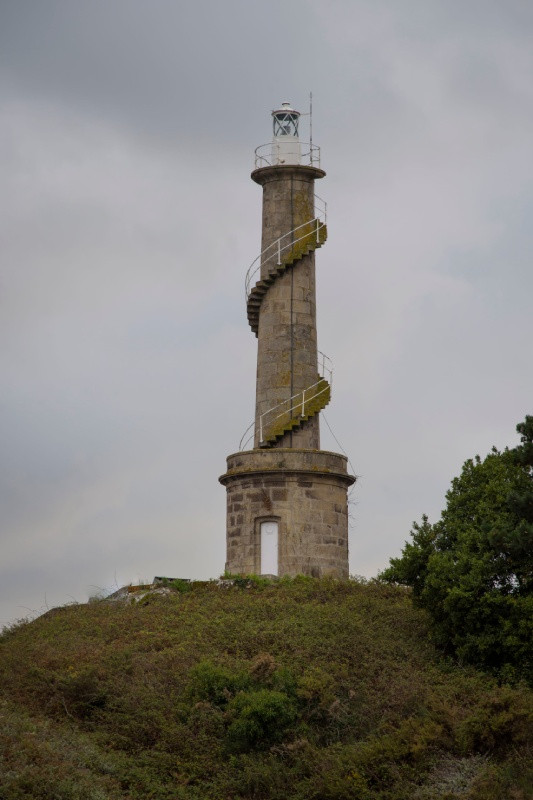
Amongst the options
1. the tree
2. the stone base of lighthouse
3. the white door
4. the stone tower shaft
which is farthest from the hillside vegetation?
the stone tower shaft

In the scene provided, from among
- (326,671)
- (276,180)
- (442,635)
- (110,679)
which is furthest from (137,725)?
(276,180)

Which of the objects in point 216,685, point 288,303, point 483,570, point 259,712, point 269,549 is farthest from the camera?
point 288,303

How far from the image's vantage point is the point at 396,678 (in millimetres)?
25906

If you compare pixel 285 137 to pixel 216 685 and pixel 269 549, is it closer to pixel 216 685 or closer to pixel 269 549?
pixel 269 549

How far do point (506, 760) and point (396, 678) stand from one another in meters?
3.77

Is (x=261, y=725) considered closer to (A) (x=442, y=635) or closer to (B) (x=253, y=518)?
(A) (x=442, y=635)

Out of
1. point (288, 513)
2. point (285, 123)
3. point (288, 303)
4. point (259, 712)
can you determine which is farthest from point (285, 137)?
point (259, 712)

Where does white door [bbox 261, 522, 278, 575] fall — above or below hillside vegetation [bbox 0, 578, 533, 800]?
above

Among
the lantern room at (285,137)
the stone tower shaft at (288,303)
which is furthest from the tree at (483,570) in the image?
the lantern room at (285,137)

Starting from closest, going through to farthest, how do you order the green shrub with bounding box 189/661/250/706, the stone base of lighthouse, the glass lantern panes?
the green shrub with bounding box 189/661/250/706 < the stone base of lighthouse < the glass lantern panes

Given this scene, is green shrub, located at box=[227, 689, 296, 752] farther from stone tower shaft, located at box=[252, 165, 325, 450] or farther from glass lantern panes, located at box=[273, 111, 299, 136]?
glass lantern panes, located at box=[273, 111, 299, 136]

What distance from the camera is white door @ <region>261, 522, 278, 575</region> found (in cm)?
3553

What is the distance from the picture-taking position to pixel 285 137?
129 feet

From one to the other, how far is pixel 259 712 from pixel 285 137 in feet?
66.7
